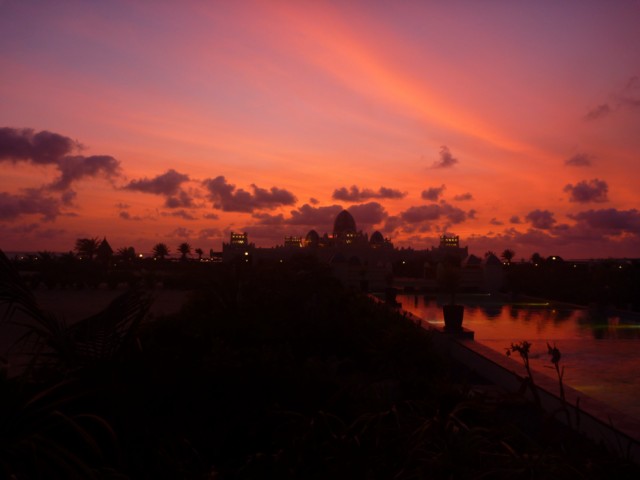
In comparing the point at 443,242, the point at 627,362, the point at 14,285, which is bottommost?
the point at 627,362

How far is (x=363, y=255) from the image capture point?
2840 inches

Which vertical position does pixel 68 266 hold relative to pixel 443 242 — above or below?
below

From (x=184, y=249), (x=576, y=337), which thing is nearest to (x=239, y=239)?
(x=184, y=249)

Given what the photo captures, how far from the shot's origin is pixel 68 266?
39.0 m

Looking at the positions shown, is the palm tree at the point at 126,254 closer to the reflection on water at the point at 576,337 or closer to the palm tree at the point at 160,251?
the palm tree at the point at 160,251

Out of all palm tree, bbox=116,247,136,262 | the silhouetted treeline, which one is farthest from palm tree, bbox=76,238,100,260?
the silhouetted treeline

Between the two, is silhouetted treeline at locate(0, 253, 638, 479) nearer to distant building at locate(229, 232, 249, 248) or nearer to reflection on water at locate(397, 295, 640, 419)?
reflection on water at locate(397, 295, 640, 419)

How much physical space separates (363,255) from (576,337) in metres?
57.5

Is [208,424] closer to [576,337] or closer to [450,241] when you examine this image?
[576,337]

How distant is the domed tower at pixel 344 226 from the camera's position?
93.8 m

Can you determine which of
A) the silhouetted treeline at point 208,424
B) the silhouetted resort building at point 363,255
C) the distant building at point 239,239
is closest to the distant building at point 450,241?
the silhouetted resort building at point 363,255

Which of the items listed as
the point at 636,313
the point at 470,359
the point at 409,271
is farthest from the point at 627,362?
the point at 409,271

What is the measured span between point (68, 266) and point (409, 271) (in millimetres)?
30782

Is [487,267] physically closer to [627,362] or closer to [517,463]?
[627,362]
